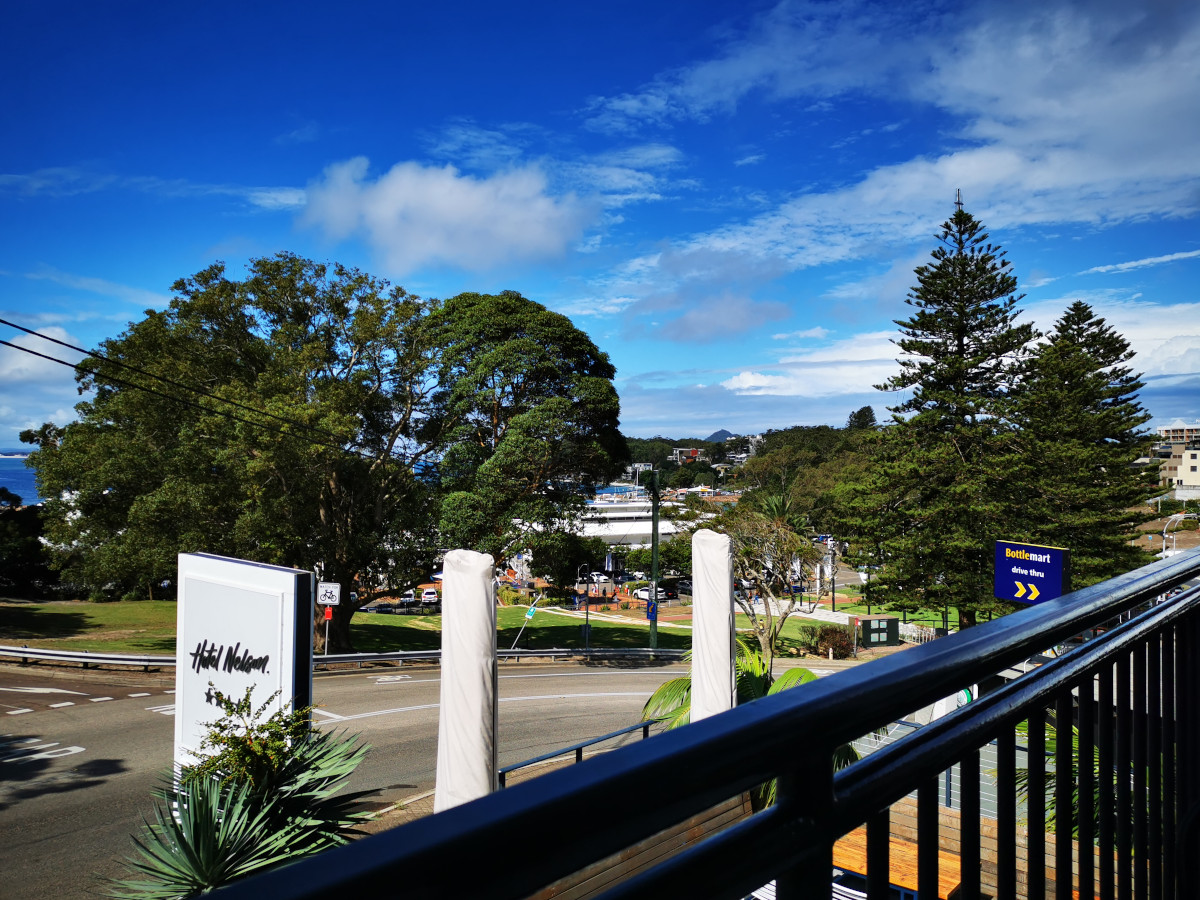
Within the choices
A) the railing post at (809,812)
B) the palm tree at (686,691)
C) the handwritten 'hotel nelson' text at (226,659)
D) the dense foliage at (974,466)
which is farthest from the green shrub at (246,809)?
the dense foliage at (974,466)

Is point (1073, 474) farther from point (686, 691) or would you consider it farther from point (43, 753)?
point (43, 753)

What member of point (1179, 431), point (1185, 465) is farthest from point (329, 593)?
point (1179, 431)

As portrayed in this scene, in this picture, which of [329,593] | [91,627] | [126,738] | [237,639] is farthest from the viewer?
[91,627]

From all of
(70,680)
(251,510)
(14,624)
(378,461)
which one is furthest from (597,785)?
(14,624)

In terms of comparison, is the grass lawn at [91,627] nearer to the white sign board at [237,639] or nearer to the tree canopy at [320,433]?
the tree canopy at [320,433]

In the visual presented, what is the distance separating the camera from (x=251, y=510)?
23.3 metres

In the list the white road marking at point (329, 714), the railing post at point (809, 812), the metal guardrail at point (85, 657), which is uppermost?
the railing post at point (809, 812)

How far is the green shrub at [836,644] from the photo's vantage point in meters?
34.5

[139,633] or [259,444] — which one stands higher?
[259,444]

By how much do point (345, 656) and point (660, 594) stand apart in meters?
38.6

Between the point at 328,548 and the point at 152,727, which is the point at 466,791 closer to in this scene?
the point at 152,727

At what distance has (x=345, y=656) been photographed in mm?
22781

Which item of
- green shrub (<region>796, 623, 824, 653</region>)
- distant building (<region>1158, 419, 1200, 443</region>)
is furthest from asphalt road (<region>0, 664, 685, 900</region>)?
distant building (<region>1158, 419, 1200, 443</region>)

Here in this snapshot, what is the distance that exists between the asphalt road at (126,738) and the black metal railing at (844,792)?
6.61 metres
